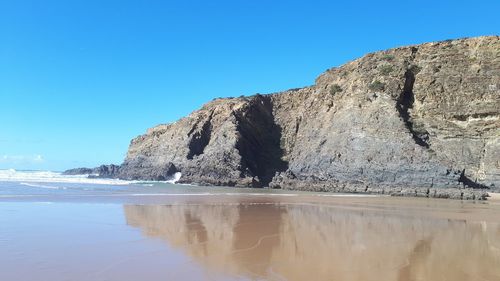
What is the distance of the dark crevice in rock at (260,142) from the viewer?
51.8 meters

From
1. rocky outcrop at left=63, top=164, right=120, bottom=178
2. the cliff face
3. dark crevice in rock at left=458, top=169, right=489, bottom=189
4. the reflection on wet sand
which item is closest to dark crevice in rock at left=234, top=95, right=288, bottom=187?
the cliff face

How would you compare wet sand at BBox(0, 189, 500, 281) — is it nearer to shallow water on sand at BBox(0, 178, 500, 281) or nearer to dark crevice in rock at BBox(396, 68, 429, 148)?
shallow water on sand at BBox(0, 178, 500, 281)

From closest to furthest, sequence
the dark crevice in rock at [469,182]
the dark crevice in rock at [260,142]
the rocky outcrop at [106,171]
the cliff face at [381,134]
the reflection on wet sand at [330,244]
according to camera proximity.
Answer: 1. the reflection on wet sand at [330,244]
2. the dark crevice in rock at [469,182]
3. the cliff face at [381,134]
4. the dark crevice in rock at [260,142]
5. the rocky outcrop at [106,171]

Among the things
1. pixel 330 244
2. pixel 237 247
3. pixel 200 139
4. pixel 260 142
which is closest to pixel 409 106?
pixel 260 142

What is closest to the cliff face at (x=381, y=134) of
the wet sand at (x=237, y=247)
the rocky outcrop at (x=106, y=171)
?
the rocky outcrop at (x=106, y=171)

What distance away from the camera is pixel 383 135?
123ft

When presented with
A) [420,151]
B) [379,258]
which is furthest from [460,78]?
[379,258]

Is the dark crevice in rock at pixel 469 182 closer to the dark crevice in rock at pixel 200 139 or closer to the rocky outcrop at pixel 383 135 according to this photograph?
the rocky outcrop at pixel 383 135

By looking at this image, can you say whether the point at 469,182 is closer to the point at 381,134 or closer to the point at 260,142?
the point at 381,134

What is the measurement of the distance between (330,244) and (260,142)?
1856 inches

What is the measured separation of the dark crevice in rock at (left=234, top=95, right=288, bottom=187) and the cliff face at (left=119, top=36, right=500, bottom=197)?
18 centimetres

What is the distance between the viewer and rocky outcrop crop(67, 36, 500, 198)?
33.7m

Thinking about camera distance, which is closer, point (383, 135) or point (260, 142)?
point (383, 135)

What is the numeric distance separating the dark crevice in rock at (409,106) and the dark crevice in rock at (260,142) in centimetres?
1726
